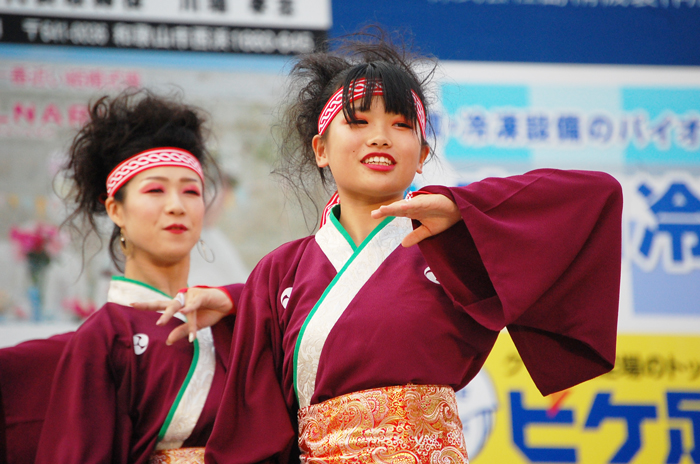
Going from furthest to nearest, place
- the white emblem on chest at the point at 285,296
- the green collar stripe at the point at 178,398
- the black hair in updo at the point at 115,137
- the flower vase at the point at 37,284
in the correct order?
the flower vase at the point at 37,284 < the black hair in updo at the point at 115,137 < the green collar stripe at the point at 178,398 < the white emblem on chest at the point at 285,296

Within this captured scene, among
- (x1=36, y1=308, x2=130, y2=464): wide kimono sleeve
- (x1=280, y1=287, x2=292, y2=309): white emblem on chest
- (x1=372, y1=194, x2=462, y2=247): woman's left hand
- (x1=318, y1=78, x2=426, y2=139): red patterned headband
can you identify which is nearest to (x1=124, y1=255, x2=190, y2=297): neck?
(x1=36, y1=308, x2=130, y2=464): wide kimono sleeve

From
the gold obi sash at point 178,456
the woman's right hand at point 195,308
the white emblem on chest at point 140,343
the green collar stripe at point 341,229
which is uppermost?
the green collar stripe at point 341,229

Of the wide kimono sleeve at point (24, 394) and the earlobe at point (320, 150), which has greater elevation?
the earlobe at point (320, 150)

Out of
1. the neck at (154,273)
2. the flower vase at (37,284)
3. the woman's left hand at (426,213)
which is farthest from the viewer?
the flower vase at (37,284)

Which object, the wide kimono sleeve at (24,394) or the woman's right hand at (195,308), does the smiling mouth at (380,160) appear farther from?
the wide kimono sleeve at (24,394)

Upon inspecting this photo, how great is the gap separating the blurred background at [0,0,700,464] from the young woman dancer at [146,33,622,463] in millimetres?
1172

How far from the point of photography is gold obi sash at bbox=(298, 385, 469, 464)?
4.24ft

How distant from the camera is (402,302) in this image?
53.4 inches

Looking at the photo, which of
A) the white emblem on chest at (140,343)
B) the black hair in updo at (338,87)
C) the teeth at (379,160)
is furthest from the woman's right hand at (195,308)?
the teeth at (379,160)

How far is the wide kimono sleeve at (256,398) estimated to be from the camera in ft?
4.61

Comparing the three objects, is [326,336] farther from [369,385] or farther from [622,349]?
[622,349]

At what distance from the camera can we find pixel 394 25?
2.89 m

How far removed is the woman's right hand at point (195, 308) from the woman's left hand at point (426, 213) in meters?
0.55

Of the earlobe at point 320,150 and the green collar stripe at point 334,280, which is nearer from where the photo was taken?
the green collar stripe at point 334,280
